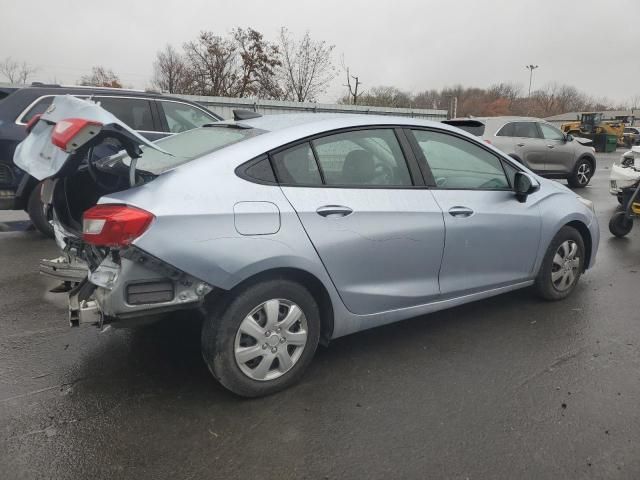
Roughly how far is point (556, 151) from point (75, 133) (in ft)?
40.8

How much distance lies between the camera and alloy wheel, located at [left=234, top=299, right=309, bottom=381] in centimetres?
264

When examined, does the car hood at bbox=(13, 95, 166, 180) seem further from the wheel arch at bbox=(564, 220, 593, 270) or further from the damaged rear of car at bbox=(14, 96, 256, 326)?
the wheel arch at bbox=(564, 220, 593, 270)

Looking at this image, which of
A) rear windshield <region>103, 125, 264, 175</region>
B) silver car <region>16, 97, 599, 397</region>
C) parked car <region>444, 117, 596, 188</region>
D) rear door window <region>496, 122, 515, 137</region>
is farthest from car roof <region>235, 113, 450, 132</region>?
rear door window <region>496, 122, 515, 137</region>

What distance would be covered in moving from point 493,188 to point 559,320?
1218mm

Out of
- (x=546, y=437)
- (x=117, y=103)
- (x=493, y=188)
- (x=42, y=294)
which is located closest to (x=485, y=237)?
(x=493, y=188)

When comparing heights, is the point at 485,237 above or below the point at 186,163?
below

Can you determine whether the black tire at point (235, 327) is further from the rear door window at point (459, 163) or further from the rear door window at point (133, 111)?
the rear door window at point (133, 111)

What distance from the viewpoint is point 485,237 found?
3.56 m

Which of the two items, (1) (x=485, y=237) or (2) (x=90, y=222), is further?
(1) (x=485, y=237)

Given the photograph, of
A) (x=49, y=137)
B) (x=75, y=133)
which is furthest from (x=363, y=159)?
(x=49, y=137)

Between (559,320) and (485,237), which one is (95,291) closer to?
(485,237)

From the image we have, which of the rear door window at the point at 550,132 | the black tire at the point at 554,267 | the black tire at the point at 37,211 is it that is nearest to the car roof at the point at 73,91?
the black tire at the point at 37,211

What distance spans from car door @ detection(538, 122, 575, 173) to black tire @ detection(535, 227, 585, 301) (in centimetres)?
894

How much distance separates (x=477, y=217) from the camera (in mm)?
3508
